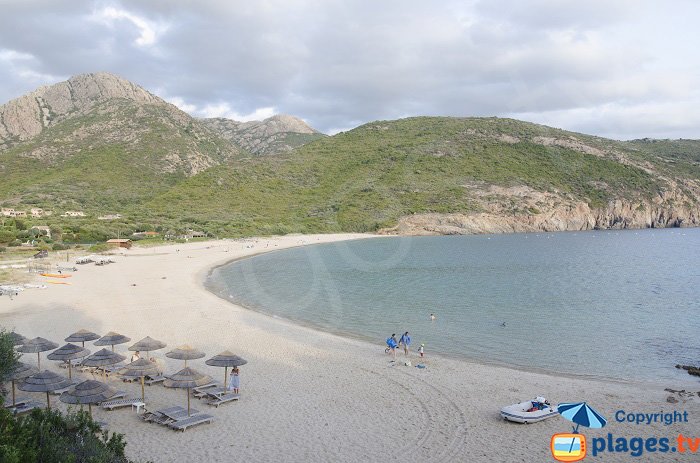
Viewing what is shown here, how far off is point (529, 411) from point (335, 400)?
605 centimetres

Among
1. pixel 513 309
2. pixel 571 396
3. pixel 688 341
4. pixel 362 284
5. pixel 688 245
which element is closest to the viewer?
pixel 571 396

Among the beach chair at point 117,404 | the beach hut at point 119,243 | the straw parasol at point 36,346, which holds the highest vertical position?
the beach hut at point 119,243

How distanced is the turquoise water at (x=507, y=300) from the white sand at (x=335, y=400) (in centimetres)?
286

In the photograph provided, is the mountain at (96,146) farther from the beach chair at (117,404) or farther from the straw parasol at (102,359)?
the beach chair at (117,404)

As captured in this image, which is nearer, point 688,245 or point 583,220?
point 688,245

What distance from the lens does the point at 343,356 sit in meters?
21.1

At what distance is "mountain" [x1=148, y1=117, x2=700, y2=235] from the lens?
103000mm

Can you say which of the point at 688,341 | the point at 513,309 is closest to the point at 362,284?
the point at 513,309

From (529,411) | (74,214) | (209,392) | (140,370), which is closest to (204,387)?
(209,392)

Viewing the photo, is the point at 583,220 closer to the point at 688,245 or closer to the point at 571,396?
the point at 688,245

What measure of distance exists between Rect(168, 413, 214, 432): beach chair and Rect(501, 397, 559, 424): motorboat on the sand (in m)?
8.72

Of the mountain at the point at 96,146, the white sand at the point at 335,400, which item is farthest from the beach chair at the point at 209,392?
the mountain at the point at 96,146

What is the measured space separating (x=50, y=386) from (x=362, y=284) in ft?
102

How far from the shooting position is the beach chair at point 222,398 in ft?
49.7
